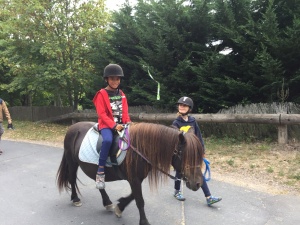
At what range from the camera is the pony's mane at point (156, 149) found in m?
3.42

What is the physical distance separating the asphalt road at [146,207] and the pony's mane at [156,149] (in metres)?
0.88

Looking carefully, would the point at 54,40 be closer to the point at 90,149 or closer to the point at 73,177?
the point at 73,177

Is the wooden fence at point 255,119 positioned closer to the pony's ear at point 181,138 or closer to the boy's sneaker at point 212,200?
the boy's sneaker at point 212,200

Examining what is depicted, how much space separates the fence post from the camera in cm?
801

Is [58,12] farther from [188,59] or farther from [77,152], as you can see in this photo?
[77,152]

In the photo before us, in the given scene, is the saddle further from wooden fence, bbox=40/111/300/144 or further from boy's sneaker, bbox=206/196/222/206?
wooden fence, bbox=40/111/300/144

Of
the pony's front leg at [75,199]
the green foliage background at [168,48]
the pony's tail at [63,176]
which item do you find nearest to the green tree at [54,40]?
the green foliage background at [168,48]

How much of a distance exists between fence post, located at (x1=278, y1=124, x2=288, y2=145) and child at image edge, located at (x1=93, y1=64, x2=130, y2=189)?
215 inches

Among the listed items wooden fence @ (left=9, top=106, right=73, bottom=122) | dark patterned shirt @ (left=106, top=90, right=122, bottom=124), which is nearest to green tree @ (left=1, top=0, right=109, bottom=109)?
wooden fence @ (left=9, top=106, right=73, bottom=122)

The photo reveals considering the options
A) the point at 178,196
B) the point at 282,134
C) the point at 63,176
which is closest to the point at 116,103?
the point at 63,176

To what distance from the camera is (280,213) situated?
4359 mm

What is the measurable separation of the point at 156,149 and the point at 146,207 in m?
1.47

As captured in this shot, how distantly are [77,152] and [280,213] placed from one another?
3.35 meters

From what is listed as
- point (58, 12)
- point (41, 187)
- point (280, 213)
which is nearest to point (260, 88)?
point (280, 213)
